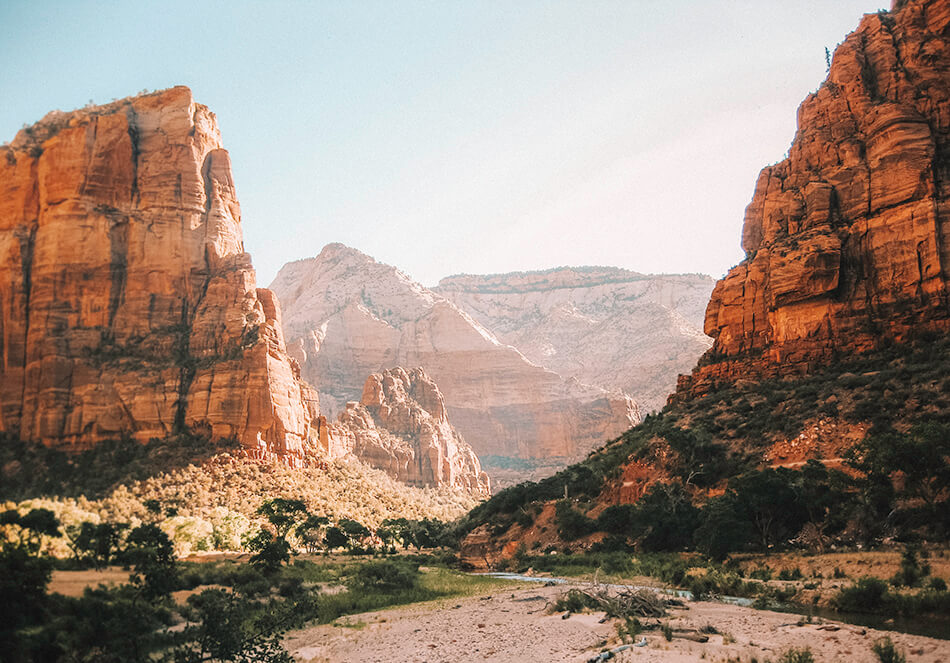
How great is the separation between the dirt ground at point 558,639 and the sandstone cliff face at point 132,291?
4017cm

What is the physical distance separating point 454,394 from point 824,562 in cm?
16976

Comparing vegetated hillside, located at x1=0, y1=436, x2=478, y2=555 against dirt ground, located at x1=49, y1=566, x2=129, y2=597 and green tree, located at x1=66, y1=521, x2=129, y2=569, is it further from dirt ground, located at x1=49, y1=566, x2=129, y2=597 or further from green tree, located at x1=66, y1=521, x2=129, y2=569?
dirt ground, located at x1=49, y1=566, x2=129, y2=597

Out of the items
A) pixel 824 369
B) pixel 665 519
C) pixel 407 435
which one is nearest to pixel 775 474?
pixel 665 519

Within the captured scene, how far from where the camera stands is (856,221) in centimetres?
4853

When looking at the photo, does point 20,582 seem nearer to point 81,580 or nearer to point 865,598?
point 81,580

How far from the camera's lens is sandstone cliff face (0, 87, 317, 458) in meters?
57.1

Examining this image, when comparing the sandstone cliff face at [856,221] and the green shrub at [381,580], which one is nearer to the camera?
the green shrub at [381,580]

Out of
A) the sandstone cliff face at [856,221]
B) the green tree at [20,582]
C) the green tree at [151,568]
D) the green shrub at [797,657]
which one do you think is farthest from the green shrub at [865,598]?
the sandstone cliff face at [856,221]

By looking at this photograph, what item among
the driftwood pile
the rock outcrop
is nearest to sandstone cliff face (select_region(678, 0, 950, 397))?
the driftwood pile

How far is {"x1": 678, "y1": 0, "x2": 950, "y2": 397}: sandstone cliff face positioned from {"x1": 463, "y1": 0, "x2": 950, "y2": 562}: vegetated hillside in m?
0.11

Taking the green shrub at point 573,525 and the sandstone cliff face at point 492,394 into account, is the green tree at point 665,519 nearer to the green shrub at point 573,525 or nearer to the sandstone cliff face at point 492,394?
the green shrub at point 573,525

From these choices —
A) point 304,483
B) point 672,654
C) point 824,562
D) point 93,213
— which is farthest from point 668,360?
point 672,654

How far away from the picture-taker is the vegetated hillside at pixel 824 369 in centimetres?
3388

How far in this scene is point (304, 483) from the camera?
67375 mm
